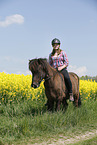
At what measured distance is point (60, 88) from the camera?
6258 mm

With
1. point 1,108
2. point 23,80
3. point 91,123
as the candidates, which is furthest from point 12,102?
point 91,123

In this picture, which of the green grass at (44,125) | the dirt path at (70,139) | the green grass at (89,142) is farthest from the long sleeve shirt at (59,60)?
the green grass at (89,142)

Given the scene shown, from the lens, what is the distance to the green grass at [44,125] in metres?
5.50

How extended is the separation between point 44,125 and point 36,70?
5.62 ft

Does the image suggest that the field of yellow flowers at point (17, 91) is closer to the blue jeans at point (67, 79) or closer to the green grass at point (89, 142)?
the blue jeans at point (67, 79)

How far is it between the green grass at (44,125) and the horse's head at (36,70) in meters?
1.19

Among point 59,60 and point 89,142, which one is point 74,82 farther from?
point 89,142

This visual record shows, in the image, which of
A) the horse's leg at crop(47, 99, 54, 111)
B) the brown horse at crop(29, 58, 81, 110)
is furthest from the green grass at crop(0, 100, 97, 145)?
the brown horse at crop(29, 58, 81, 110)

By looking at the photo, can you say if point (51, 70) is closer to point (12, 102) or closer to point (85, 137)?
point (85, 137)

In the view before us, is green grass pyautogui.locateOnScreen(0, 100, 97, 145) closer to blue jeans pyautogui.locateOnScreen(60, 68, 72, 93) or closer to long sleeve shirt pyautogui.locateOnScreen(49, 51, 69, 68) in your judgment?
blue jeans pyautogui.locateOnScreen(60, 68, 72, 93)

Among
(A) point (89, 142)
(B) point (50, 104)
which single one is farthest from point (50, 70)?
(A) point (89, 142)

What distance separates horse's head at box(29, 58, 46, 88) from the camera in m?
5.50

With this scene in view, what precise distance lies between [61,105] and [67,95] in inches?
16.6

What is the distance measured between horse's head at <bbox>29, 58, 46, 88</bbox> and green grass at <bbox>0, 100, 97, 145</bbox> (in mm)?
1189
